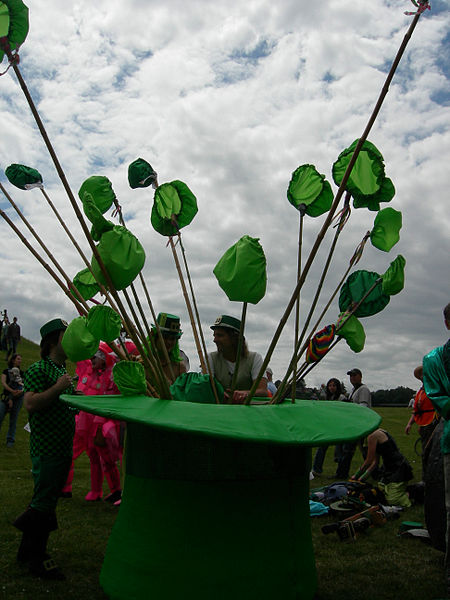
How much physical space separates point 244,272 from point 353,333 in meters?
1.17

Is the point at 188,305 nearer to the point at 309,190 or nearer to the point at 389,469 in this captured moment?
the point at 309,190

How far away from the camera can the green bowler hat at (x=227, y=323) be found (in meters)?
3.26

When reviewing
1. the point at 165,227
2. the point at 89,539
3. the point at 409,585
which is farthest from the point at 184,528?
the point at 89,539

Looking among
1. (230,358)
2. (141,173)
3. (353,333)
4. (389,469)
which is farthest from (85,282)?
(389,469)

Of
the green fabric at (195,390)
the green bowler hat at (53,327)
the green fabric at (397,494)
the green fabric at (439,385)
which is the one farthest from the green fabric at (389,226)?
the green fabric at (397,494)

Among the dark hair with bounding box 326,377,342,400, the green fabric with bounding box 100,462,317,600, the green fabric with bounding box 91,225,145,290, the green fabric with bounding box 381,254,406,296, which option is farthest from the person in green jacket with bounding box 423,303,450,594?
the dark hair with bounding box 326,377,342,400

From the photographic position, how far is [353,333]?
3018 mm

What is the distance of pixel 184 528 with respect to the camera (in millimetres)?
2170

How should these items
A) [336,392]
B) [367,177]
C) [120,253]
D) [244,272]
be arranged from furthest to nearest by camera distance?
[336,392] → [367,177] → [120,253] → [244,272]

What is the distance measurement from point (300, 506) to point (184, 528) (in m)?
0.58

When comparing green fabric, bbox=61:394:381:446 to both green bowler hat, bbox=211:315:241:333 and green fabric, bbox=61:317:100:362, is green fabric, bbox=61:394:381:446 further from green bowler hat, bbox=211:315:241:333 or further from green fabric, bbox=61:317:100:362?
green bowler hat, bbox=211:315:241:333

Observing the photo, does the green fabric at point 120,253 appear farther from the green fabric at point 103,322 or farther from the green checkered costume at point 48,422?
the green checkered costume at point 48,422

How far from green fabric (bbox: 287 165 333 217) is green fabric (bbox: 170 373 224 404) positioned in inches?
46.7

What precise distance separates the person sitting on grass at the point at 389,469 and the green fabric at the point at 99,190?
413cm
